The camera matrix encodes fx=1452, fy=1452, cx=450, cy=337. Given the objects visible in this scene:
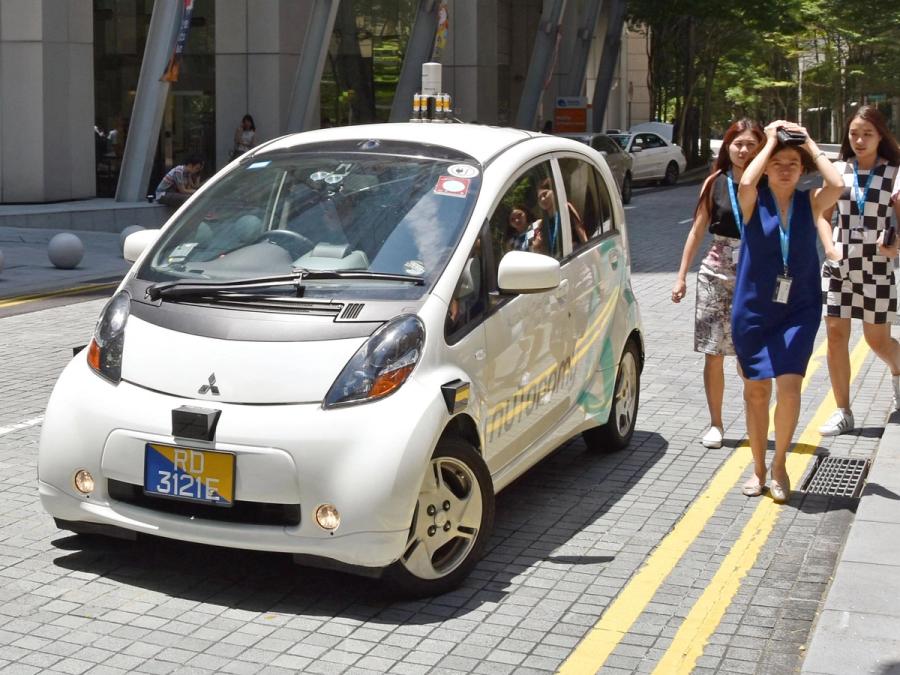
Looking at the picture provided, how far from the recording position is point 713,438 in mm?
8227

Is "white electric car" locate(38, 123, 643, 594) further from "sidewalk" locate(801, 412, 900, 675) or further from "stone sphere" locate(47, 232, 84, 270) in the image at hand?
"stone sphere" locate(47, 232, 84, 270)

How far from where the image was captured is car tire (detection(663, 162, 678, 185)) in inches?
1577

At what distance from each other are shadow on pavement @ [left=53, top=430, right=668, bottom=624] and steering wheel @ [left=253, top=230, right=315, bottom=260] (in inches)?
49.3

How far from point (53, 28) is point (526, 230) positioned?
20892 millimetres

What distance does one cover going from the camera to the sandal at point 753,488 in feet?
23.6

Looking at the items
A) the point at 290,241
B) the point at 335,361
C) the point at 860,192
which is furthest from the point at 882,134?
the point at 335,361

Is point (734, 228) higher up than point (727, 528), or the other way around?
point (734, 228)

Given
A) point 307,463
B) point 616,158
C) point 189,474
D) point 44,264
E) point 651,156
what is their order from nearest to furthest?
point 307,463 → point 189,474 → point 44,264 → point 616,158 → point 651,156

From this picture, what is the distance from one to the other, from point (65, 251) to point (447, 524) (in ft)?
42.0

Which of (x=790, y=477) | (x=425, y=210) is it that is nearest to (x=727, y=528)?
(x=790, y=477)

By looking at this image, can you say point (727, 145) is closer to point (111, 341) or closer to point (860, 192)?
point (860, 192)

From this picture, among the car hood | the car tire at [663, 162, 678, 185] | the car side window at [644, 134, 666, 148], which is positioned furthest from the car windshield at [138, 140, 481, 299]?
the car tire at [663, 162, 678, 185]

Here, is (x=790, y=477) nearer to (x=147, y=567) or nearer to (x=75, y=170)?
(x=147, y=567)

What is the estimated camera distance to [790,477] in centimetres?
763
